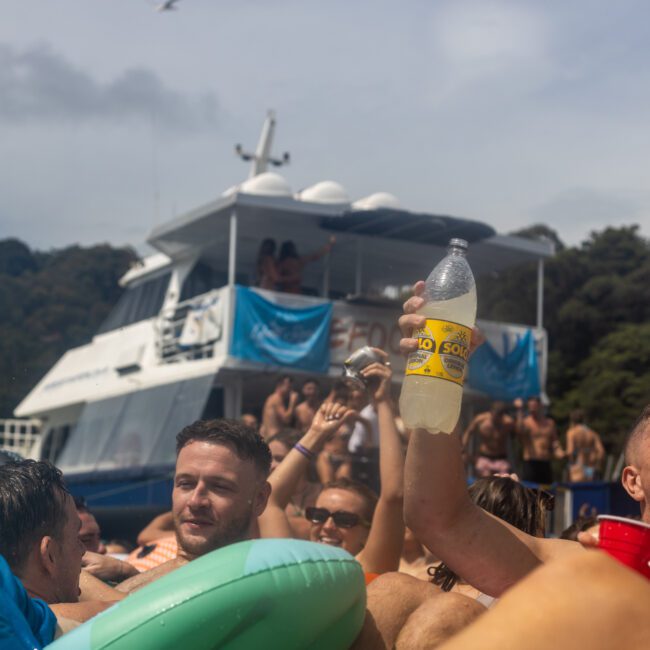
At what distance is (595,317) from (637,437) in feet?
135

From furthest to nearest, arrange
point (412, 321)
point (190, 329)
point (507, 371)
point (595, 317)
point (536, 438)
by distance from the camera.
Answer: point (595, 317) < point (507, 371) < point (190, 329) < point (536, 438) < point (412, 321)

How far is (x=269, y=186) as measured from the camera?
1830cm

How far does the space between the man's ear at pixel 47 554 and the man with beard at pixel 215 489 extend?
2.09 feet

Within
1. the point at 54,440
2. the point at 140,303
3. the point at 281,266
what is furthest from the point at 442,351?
the point at 54,440

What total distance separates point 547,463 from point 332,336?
13.3 feet

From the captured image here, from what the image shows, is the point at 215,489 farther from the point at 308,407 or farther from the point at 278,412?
the point at 278,412

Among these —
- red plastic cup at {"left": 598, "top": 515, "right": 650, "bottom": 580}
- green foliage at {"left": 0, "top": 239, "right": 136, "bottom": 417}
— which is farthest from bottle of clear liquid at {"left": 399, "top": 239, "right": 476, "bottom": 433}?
green foliage at {"left": 0, "top": 239, "right": 136, "bottom": 417}

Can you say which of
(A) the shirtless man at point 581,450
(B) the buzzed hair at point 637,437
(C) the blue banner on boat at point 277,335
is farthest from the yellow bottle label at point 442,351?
(A) the shirtless man at point 581,450

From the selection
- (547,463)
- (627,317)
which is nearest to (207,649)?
(547,463)

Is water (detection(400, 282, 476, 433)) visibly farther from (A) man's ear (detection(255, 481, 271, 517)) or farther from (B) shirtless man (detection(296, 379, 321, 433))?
(B) shirtless man (detection(296, 379, 321, 433))

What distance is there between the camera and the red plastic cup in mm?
1892

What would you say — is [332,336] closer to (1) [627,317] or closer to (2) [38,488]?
(2) [38,488]

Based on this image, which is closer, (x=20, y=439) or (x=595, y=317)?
(x=20, y=439)

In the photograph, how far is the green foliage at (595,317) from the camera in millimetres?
36250
